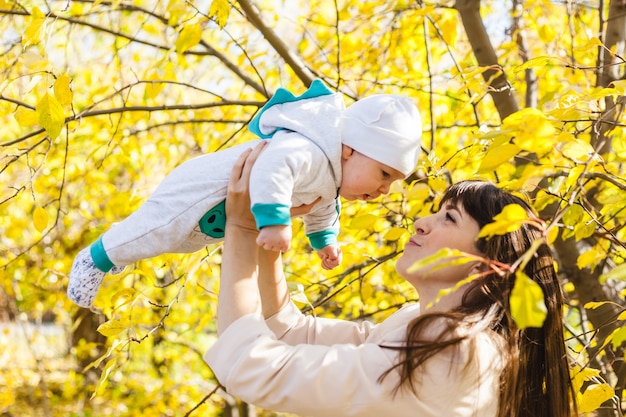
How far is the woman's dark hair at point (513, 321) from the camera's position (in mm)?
1384

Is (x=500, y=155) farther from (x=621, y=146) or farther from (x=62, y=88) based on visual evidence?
(x=62, y=88)

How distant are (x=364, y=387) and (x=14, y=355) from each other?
745cm

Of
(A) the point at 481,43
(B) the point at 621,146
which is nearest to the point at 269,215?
A: (B) the point at 621,146

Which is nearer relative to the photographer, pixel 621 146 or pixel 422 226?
pixel 422 226

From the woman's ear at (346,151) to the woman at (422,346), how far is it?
0.19 metres

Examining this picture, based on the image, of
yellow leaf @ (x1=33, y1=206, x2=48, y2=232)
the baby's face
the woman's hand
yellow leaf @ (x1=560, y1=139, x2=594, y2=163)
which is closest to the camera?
yellow leaf @ (x1=560, y1=139, x2=594, y2=163)

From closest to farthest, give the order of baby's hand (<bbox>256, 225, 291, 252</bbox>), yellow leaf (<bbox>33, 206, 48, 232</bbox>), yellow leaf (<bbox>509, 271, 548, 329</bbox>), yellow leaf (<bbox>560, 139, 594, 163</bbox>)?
1. yellow leaf (<bbox>509, 271, 548, 329</bbox>)
2. yellow leaf (<bbox>560, 139, 594, 163</bbox>)
3. baby's hand (<bbox>256, 225, 291, 252</bbox>)
4. yellow leaf (<bbox>33, 206, 48, 232</bbox>)

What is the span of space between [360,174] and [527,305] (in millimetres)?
667

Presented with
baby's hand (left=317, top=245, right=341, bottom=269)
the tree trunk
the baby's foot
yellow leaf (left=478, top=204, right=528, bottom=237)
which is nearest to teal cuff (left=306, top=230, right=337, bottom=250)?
baby's hand (left=317, top=245, right=341, bottom=269)

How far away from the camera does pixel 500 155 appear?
1.20 metres

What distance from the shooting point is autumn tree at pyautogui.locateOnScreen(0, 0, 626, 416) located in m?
1.67

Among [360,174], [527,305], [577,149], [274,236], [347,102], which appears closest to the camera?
[527,305]

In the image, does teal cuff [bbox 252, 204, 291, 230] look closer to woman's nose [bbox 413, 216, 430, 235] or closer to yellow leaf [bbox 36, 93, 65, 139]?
woman's nose [bbox 413, 216, 430, 235]

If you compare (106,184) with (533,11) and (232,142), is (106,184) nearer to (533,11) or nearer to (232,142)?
(232,142)
